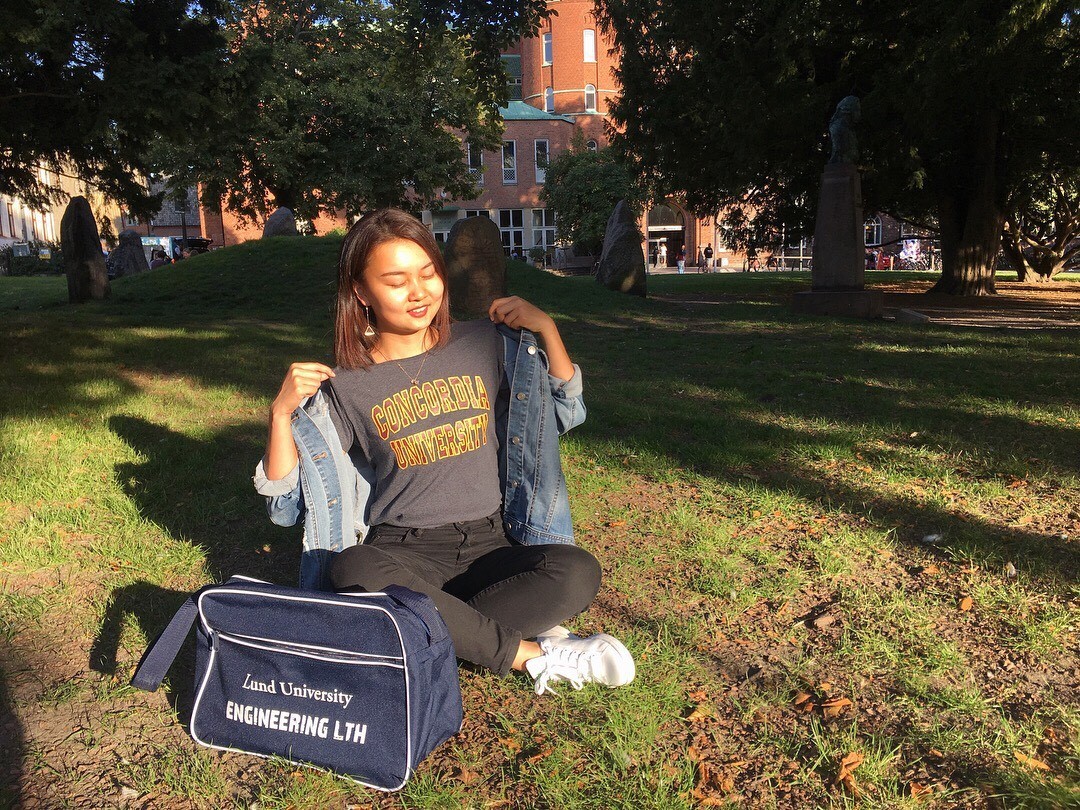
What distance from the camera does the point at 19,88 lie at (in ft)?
25.8

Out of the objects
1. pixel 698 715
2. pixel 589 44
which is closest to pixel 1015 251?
pixel 698 715

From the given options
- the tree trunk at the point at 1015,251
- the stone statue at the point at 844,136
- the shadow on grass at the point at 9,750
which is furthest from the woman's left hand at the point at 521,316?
→ the tree trunk at the point at 1015,251

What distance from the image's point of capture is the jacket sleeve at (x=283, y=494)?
2.75 meters

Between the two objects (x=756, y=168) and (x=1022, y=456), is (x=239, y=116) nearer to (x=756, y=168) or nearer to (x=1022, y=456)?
(x=1022, y=456)

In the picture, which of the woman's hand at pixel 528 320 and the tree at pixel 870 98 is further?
the tree at pixel 870 98

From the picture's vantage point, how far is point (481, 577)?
2.80 m

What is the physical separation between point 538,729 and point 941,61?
1216 cm

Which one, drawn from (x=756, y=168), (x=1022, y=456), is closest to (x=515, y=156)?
(x=756, y=168)

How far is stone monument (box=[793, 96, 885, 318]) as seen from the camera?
12.6 metres

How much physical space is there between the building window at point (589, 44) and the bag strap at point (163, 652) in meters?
51.4

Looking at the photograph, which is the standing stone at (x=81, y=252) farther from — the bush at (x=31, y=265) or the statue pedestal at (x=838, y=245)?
the bush at (x=31, y=265)

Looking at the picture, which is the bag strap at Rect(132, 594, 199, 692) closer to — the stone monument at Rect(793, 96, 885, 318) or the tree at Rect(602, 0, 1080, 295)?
the stone monument at Rect(793, 96, 885, 318)

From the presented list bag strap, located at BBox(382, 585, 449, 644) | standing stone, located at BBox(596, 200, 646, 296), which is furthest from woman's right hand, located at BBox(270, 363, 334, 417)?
standing stone, located at BBox(596, 200, 646, 296)

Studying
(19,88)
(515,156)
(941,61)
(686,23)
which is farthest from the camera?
(515,156)
